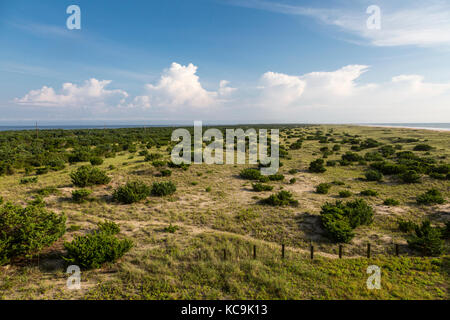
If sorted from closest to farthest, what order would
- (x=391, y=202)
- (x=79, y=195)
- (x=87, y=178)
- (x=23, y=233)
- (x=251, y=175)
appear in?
(x=23, y=233), (x=391, y=202), (x=79, y=195), (x=87, y=178), (x=251, y=175)

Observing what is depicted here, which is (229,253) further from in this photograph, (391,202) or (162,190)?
(391,202)

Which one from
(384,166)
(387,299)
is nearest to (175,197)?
(387,299)

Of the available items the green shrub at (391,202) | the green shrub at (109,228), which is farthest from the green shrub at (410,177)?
the green shrub at (109,228)

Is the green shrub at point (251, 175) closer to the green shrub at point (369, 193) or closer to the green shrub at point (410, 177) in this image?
the green shrub at point (369, 193)

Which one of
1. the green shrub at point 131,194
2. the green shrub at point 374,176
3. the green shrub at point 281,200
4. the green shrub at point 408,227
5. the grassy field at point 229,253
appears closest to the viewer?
the grassy field at point 229,253

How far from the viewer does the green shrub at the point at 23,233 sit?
321 inches

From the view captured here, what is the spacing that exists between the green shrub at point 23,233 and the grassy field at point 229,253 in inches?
22.9

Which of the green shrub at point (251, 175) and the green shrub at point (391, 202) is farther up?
the green shrub at point (251, 175)

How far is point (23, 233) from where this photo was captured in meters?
8.48

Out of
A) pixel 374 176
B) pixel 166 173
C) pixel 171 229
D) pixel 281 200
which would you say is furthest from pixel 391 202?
pixel 166 173

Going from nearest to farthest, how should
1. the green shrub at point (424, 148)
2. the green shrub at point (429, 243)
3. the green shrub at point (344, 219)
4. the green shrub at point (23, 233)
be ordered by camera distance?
the green shrub at point (23, 233) < the green shrub at point (429, 243) < the green shrub at point (344, 219) < the green shrub at point (424, 148)

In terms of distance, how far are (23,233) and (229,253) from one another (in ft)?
30.1
